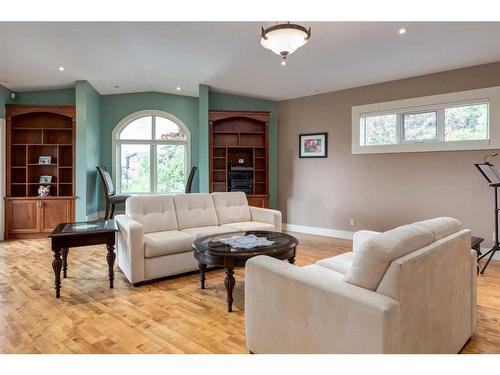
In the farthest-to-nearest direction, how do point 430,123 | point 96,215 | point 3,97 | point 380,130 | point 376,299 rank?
point 96,215 → point 3,97 → point 380,130 → point 430,123 → point 376,299

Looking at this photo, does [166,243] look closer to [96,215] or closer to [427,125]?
[96,215]

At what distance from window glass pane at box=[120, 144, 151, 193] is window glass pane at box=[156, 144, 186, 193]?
0.25 m

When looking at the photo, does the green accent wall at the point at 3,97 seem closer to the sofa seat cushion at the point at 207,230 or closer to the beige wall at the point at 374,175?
the sofa seat cushion at the point at 207,230

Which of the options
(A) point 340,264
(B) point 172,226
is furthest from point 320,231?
(A) point 340,264

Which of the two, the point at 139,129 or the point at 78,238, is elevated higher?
the point at 139,129

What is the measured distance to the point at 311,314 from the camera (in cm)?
156

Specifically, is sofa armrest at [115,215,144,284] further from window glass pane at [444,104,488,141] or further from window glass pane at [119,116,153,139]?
window glass pane at [444,104,488,141]

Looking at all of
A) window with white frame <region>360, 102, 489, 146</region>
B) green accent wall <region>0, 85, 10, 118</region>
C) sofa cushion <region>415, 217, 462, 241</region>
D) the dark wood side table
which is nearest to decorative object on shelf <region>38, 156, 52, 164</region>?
green accent wall <region>0, 85, 10, 118</region>

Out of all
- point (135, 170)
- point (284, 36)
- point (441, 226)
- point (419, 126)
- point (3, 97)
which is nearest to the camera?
point (441, 226)

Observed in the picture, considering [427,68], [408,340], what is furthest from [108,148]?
[408,340]

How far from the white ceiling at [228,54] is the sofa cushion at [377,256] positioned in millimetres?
2604

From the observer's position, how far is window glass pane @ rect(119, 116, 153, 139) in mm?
6891

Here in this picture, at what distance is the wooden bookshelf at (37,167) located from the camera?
221 inches

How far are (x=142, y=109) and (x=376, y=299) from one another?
6494mm
